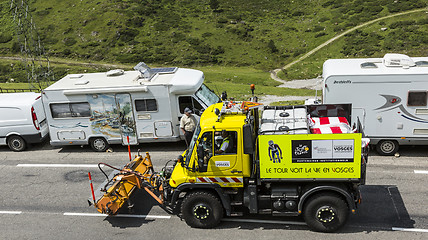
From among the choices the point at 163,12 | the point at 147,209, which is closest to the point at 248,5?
the point at 163,12

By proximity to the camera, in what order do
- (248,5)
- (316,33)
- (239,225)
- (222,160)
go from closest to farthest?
(222,160) → (239,225) → (316,33) → (248,5)

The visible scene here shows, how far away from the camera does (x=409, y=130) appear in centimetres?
1375

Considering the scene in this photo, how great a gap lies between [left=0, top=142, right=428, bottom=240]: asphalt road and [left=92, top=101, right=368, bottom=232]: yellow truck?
0.54m

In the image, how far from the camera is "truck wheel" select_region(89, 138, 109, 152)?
53.8 ft

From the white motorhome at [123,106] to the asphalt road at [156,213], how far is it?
1.47m

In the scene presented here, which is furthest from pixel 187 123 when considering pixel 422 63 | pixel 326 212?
pixel 422 63

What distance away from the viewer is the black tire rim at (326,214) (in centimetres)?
948

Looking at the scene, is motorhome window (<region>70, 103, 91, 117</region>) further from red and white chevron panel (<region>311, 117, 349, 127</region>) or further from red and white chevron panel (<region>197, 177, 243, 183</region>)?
red and white chevron panel (<region>311, 117, 349, 127</region>)

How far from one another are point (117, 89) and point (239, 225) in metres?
7.82

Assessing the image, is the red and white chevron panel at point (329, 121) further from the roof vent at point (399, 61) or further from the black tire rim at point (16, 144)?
the black tire rim at point (16, 144)

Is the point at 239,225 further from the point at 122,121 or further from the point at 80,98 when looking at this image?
the point at 80,98

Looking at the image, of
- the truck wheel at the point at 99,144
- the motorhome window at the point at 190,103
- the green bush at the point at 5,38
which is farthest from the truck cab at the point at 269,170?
the green bush at the point at 5,38

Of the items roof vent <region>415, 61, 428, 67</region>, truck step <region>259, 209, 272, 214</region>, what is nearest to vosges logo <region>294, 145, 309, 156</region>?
truck step <region>259, 209, 272, 214</region>

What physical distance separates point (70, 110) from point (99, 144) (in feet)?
6.08
